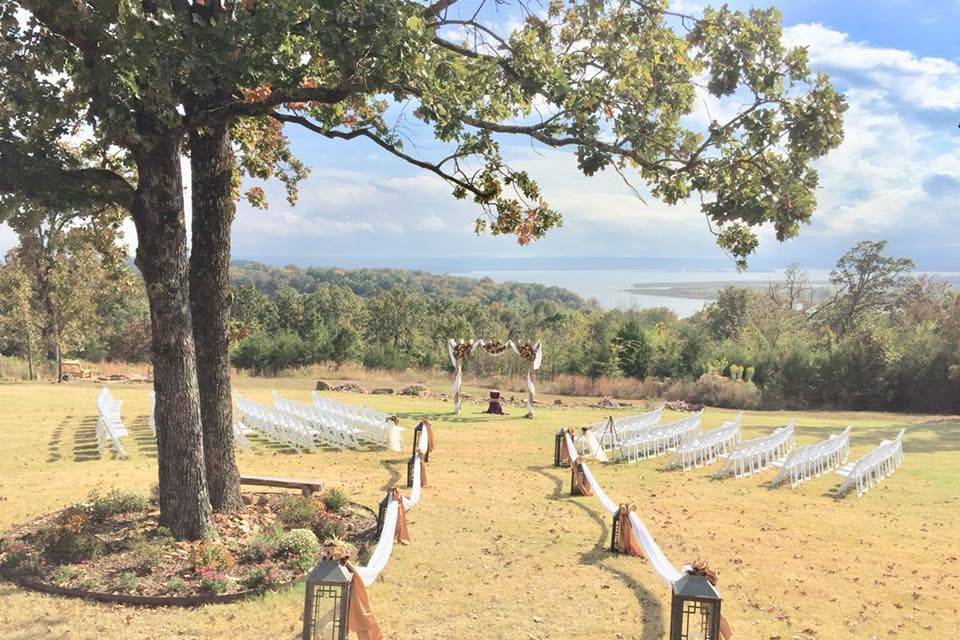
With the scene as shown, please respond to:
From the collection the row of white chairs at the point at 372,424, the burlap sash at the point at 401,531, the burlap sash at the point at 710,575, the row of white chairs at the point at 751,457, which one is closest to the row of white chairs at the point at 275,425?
the row of white chairs at the point at 372,424

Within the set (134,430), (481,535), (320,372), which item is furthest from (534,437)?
(320,372)

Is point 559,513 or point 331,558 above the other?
point 331,558

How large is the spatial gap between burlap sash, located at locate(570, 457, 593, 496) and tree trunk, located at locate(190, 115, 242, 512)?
5.46 metres

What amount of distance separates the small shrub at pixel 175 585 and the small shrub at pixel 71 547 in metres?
1.22

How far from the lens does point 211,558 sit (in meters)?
6.94

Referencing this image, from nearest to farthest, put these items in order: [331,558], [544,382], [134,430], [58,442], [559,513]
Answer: [331,558] < [559,513] < [58,442] < [134,430] < [544,382]

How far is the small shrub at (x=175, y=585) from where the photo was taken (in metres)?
6.46

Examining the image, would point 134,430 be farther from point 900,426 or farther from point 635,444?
point 900,426

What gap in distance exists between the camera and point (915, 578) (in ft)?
25.6

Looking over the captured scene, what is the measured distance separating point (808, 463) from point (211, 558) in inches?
444

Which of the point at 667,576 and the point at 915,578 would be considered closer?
the point at 667,576

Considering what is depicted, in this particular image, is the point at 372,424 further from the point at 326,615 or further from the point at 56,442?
the point at 326,615

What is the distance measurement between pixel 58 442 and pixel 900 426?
84.0ft

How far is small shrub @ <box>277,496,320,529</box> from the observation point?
8273 mm
